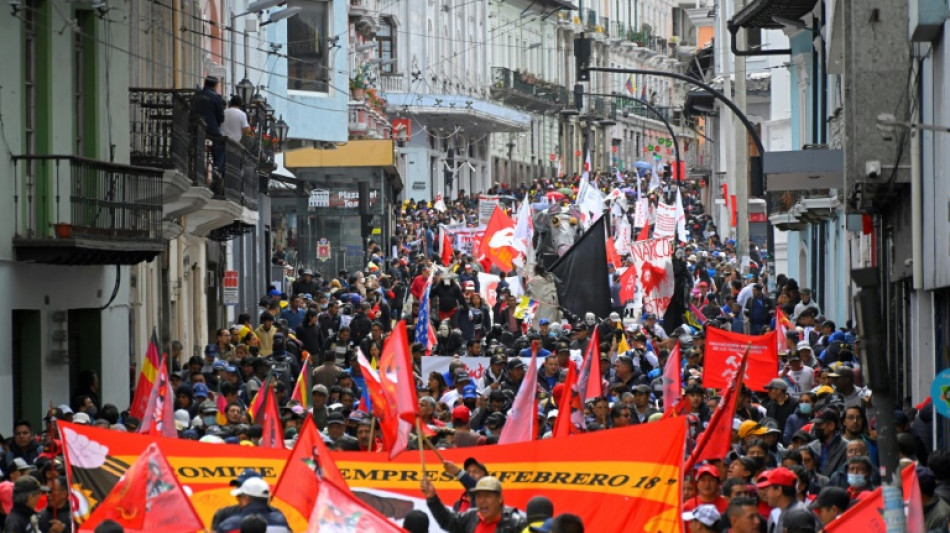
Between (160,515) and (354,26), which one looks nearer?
(160,515)

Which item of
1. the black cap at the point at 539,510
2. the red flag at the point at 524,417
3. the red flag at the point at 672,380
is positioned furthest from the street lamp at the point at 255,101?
the black cap at the point at 539,510

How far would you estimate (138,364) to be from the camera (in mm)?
25547

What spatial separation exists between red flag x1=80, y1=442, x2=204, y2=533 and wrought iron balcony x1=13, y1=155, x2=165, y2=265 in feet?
28.1

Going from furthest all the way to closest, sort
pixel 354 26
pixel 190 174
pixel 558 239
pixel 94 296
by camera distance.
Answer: pixel 354 26
pixel 558 239
pixel 190 174
pixel 94 296

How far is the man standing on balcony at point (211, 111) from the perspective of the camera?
86.0 ft

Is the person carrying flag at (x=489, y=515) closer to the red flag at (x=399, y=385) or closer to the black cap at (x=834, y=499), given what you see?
the red flag at (x=399, y=385)

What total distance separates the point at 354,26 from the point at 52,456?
151 feet

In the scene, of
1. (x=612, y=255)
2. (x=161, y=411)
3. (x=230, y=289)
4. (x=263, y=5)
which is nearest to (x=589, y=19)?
(x=612, y=255)

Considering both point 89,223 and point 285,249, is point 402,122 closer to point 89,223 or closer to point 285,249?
point 285,249

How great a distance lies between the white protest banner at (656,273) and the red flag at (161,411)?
41.2ft

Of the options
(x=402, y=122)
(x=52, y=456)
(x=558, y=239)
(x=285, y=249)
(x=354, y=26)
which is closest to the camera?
(x=52, y=456)

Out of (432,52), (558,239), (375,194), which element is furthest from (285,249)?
(432,52)

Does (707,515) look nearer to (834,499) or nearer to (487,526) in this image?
(834,499)

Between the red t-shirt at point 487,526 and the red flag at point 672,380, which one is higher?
the red flag at point 672,380
